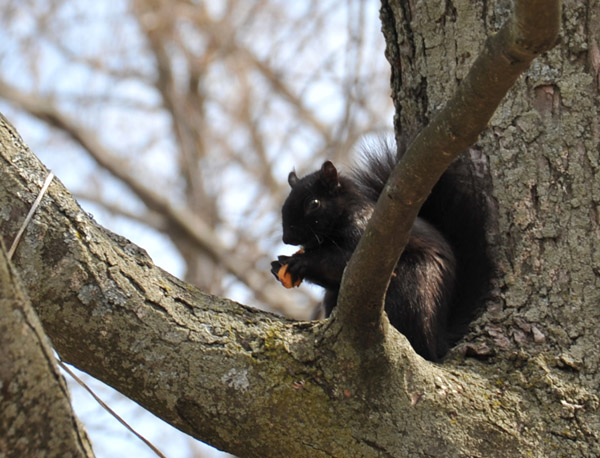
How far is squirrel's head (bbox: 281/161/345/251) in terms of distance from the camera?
288cm

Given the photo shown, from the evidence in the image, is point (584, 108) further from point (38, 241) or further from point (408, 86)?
point (38, 241)

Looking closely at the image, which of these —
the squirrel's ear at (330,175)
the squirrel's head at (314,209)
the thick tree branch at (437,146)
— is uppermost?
the squirrel's ear at (330,175)

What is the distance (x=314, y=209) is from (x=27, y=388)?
5.96ft

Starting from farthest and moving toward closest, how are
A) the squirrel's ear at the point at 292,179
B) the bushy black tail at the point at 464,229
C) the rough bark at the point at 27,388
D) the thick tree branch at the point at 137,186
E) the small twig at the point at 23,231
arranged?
the thick tree branch at the point at 137,186, the squirrel's ear at the point at 292,179, the bushy black tail at the point at 464,229, the small twig at the point at 23,231, the rough bark at the point at 27,388

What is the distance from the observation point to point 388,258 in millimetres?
1545

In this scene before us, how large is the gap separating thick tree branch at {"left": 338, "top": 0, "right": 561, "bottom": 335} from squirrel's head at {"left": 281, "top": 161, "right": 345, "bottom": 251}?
1255 millimetres

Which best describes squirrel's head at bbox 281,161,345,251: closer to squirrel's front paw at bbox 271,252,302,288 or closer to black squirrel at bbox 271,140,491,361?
black squirrel at bbox 271,140,491,361

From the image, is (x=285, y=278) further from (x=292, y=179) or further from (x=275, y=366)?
(x=275, y=366)

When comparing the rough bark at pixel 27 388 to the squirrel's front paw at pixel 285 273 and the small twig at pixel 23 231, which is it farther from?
the squirrel's front paw at pixel 285 273

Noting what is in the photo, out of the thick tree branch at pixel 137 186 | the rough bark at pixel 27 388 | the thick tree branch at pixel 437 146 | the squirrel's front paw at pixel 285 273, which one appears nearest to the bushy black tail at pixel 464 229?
the squirrel's front paw at pixel 285 273

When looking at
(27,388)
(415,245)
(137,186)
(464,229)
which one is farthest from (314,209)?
(137,186)

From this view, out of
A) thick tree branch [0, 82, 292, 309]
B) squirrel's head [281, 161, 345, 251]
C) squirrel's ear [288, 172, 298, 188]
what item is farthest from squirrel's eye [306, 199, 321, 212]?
thick tree branch [0, 82, 292, 309]

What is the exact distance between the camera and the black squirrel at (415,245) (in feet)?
7.67

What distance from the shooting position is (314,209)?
114 inches
